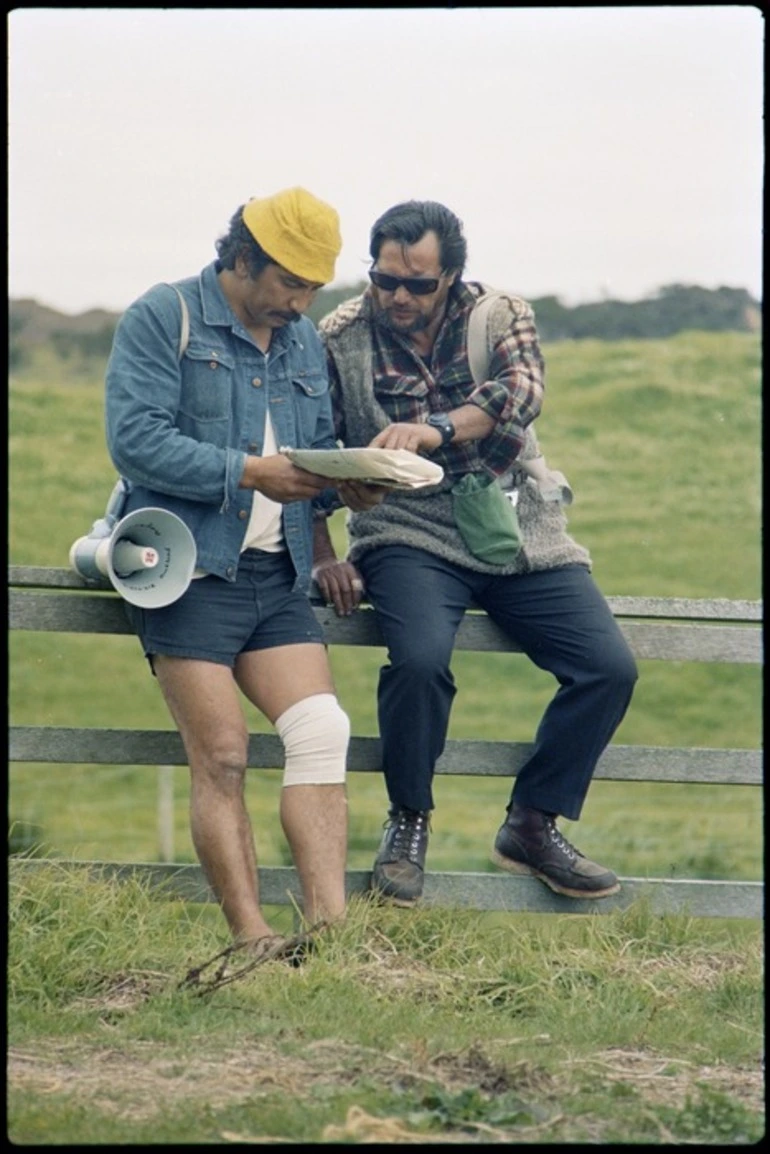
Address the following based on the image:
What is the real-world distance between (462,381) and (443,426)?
0.80 ft

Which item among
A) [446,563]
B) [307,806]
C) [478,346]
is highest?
[478,346]

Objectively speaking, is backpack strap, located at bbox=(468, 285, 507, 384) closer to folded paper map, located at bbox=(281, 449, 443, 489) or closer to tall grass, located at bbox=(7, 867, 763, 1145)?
folded paper map, located at bbox=(281, 449, 443, 489)

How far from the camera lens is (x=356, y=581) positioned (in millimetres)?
5746

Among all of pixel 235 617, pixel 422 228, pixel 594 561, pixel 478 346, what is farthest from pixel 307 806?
pixel 594 561

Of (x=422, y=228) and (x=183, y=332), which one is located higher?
(x=422, y=228)

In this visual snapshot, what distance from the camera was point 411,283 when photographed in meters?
5.60

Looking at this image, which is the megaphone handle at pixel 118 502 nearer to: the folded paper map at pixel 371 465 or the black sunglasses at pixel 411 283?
the folded paper map at pixel 371 465

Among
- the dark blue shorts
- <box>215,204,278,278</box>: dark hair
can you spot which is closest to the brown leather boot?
the dark blue shorts

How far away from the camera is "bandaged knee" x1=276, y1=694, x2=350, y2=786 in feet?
17.5

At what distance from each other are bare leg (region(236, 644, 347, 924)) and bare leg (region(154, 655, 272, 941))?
5.9 inches

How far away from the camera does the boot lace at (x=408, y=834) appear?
5.62m

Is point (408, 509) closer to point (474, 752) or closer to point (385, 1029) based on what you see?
point (474, 752)

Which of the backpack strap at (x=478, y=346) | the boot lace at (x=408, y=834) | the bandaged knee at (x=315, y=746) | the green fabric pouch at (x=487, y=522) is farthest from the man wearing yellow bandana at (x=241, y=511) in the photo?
the backpack strap at (x=478, y=346)

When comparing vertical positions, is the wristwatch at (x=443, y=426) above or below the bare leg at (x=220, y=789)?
above
